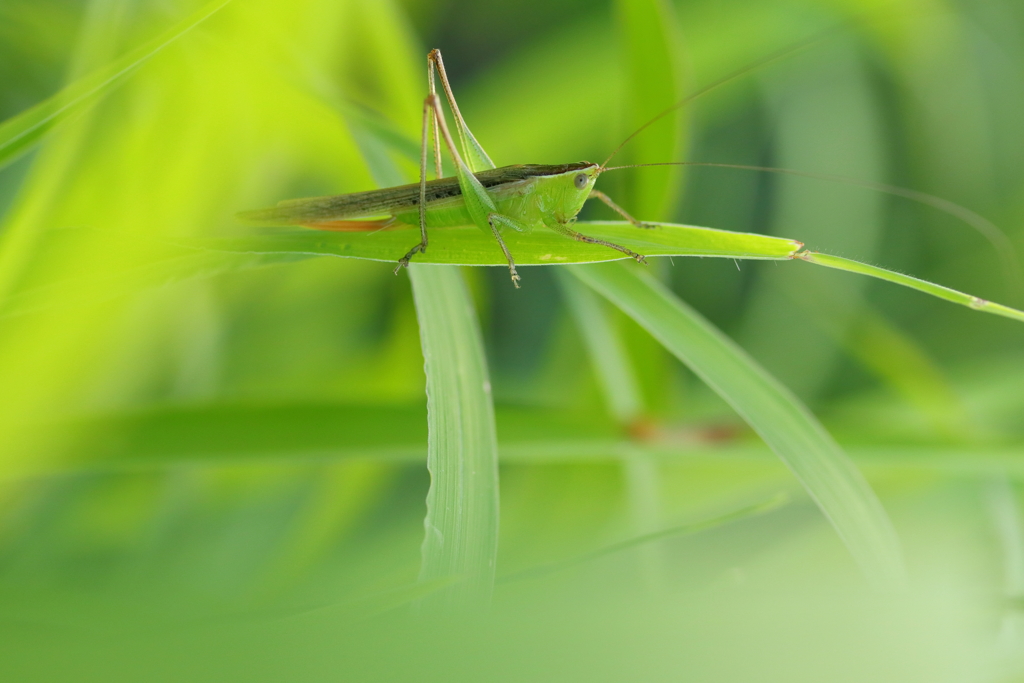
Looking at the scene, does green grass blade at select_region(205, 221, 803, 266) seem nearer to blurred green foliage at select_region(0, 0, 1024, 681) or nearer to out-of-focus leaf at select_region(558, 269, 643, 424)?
blurred green foliage at select_region(0, 0, 1024, 681)

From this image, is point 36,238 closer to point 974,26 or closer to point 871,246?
point 871,246

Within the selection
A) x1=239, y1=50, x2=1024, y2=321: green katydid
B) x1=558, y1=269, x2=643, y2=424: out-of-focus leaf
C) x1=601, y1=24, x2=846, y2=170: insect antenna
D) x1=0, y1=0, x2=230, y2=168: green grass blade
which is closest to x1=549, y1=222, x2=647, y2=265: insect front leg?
x1=239, y1=50, x2=1024, y2=321: green katydid

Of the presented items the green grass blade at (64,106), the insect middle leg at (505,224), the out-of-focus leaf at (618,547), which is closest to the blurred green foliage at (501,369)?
the out-of-focus leaf at (618,547)

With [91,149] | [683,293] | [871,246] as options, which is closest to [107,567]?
[91,149]

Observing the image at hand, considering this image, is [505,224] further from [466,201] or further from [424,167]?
[424,167]

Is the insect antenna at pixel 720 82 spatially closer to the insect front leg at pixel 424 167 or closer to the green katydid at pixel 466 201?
the green katydid at pixel 466 201
